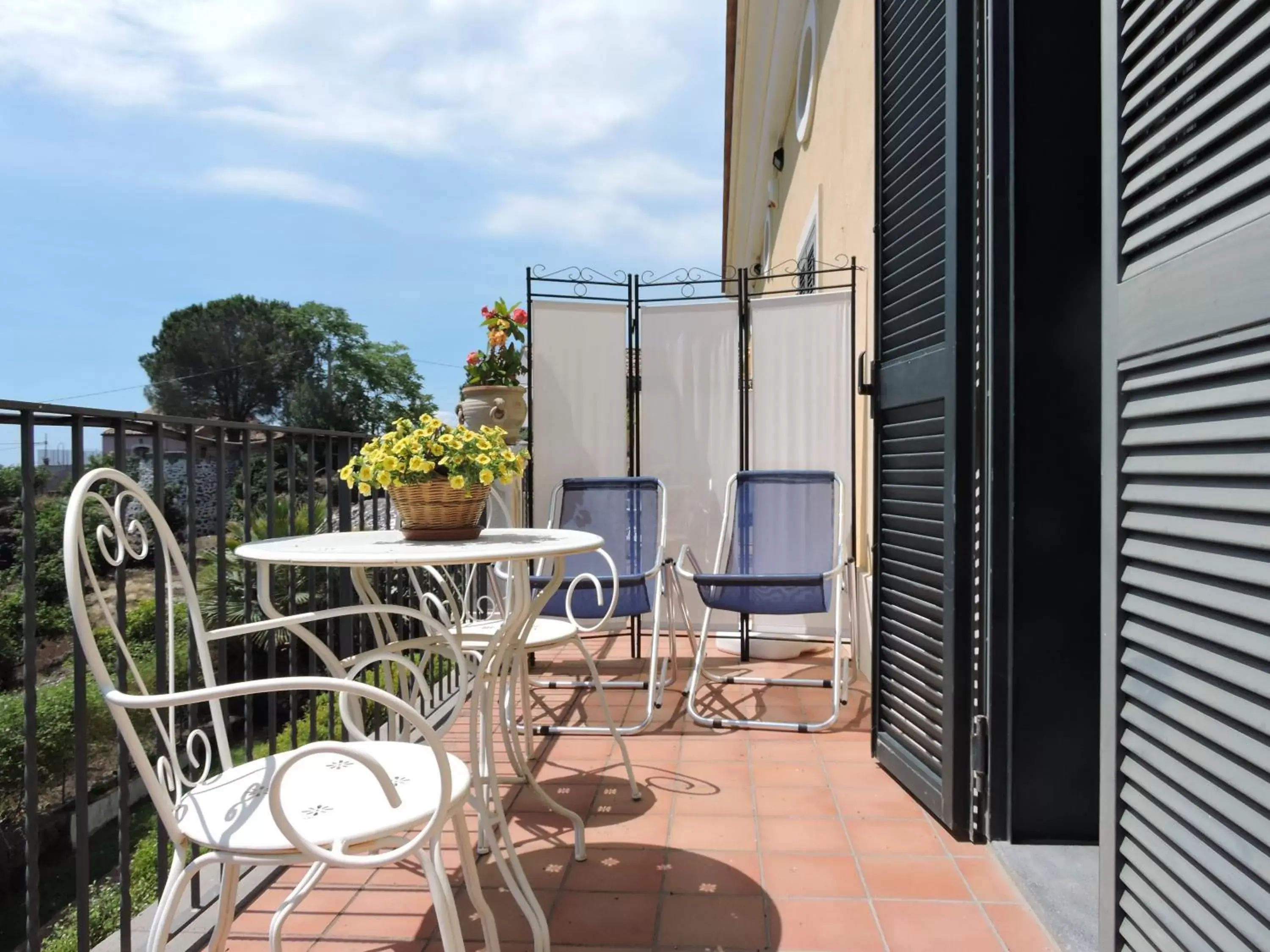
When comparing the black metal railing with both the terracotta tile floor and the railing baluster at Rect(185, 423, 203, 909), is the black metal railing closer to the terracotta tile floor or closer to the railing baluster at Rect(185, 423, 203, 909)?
the railing baluster at Rect(185, 423, 203, 909)

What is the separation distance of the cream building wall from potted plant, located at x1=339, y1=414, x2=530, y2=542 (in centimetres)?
193

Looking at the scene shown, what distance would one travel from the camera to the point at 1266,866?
0.90 m

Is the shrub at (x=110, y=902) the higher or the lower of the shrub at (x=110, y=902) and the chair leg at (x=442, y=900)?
the lower

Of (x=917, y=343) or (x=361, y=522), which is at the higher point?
(x=917, y=343)

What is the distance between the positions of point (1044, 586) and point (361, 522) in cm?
189

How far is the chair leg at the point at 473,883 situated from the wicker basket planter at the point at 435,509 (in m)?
0.66

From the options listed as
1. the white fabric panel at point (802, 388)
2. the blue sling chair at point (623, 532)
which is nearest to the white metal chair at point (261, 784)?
the blue sling chair at point (623, 532)

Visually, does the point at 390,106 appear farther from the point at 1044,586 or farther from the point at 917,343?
the point at 1044,586

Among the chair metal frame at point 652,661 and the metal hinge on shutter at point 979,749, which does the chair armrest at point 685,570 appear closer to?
the chair metal frame at point 652,661

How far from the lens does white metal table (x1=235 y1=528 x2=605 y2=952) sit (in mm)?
1428

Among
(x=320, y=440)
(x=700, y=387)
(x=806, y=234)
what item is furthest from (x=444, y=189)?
(x=320, y=440)

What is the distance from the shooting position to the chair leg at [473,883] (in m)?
1.31

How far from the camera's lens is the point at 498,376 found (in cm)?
398

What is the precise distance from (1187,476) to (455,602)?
4.78ft
